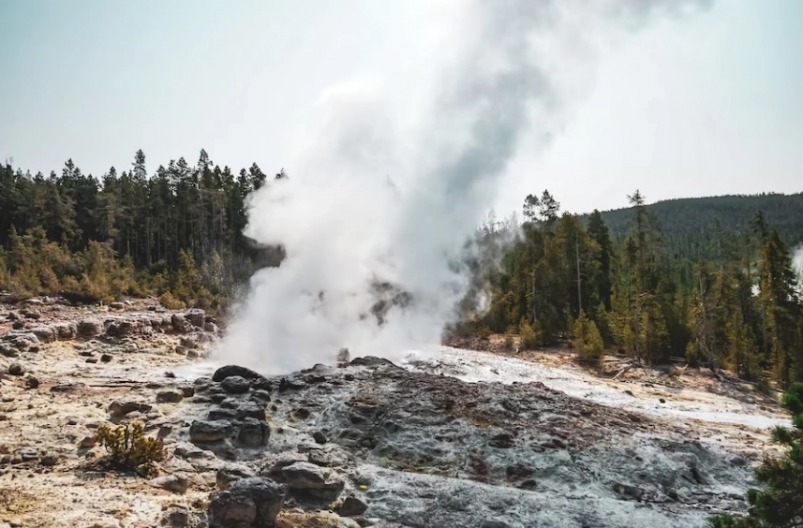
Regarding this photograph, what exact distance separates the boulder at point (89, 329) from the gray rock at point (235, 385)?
10585 mm

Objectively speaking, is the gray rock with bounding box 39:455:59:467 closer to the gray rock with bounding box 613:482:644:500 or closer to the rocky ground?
the rocky ground

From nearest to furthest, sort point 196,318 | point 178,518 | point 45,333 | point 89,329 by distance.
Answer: point 178,518 → point 45,333 → point 89,329 → point 196,318

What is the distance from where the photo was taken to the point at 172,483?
10.1 metres

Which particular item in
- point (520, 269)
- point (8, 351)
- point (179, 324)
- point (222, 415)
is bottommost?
Result: point (222, 415)

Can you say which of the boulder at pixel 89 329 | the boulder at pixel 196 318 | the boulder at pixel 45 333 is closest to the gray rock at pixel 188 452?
the boulder at pixel 45 333

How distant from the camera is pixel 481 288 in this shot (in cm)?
4525

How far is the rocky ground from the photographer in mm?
9656

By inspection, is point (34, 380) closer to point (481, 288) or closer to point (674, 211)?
point (481, 288)

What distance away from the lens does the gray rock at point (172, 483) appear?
10039 mm

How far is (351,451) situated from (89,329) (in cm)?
1591

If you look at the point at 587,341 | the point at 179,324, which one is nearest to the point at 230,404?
the point at 179,324

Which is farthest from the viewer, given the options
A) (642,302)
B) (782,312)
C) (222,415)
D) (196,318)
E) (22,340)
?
(642,302)

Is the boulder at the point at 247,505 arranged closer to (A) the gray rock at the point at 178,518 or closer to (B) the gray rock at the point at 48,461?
(A) the gray rock at the point at 178,518

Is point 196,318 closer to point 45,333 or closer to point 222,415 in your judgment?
point 45,333
